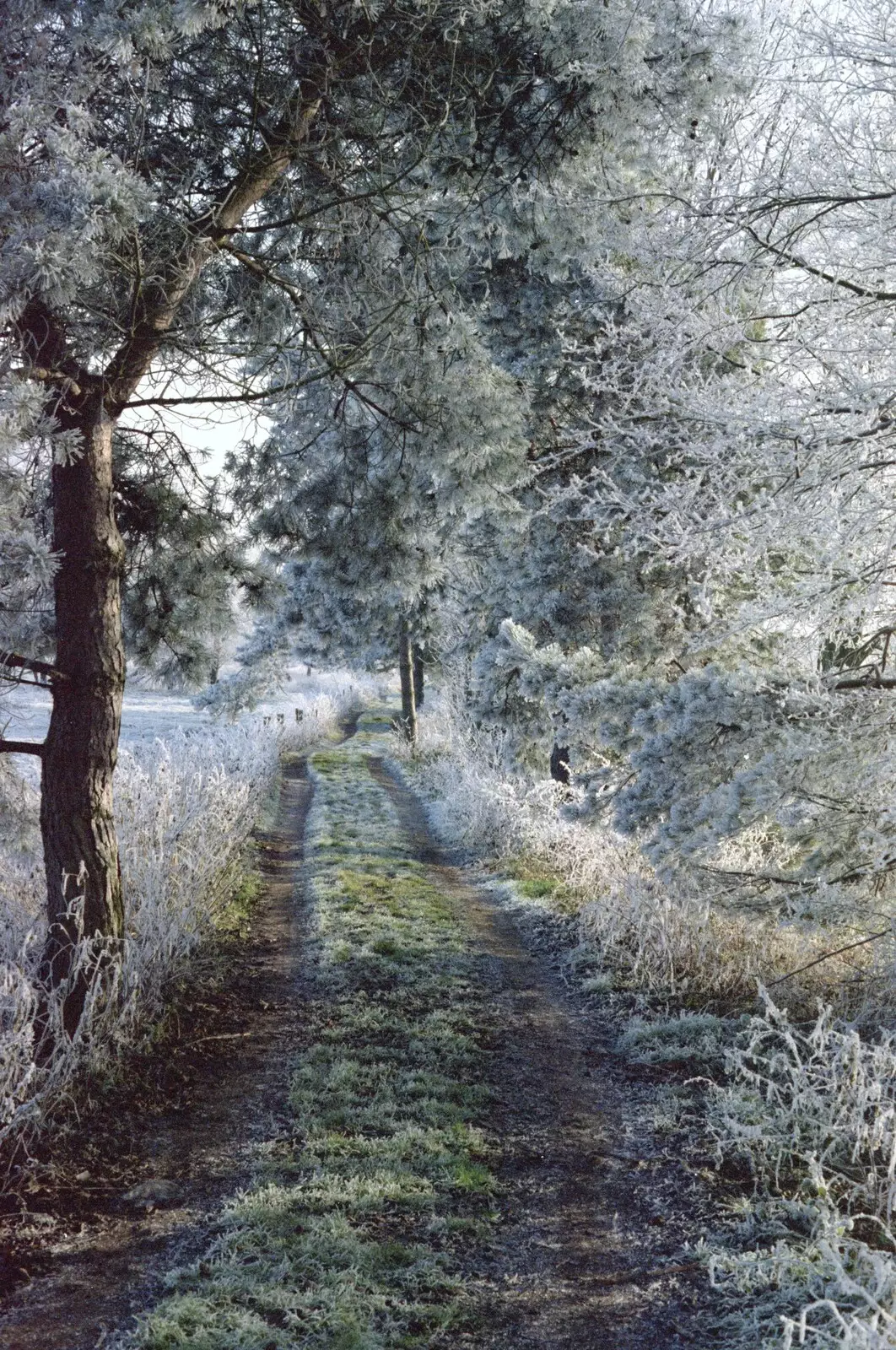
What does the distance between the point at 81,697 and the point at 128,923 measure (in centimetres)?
199

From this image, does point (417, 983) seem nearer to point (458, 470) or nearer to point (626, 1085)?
point (626, 1085)

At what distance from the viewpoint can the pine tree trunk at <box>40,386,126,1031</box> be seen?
4926 millimetres

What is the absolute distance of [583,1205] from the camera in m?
4.12

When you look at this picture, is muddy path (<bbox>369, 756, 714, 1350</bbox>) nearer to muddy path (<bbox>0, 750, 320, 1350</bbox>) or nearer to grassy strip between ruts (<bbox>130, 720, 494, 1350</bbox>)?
grassy strip between ruts (<bbox>130, 720, 494, 1350</bbox>)

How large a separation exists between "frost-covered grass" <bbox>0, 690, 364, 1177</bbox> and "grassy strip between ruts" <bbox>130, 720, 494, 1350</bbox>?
1.00 m

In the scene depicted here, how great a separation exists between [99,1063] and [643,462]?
6941 mm

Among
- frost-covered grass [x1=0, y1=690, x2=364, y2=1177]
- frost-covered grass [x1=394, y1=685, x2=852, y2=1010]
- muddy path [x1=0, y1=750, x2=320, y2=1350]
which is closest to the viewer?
muddy path [x1=0, y1=750, x2=320, y2=1350]

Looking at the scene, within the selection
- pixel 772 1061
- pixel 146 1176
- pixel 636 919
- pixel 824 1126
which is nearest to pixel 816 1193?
pixel 824 1126

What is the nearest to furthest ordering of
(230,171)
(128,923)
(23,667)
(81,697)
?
(23,667)
(81,697)
(230,171)
(128,923)

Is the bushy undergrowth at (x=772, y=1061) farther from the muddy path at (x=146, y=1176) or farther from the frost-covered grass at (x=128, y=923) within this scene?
the frost-covered grass at (x=128, y=923)

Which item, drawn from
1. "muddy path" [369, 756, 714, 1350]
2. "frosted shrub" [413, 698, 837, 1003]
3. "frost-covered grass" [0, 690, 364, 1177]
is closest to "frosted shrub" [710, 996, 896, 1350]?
"muddy path" [369, 756, 714, 1350]

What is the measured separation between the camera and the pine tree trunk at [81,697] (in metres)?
4.93

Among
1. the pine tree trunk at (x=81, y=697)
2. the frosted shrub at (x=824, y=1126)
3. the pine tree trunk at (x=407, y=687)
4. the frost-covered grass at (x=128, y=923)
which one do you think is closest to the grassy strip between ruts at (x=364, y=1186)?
the frost-covered grass at (x=128, y=923)

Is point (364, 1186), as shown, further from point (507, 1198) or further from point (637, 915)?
point (637, 915)
